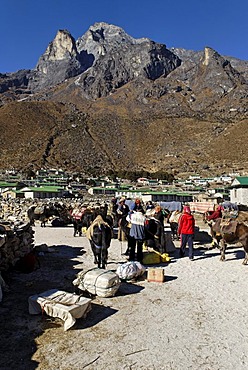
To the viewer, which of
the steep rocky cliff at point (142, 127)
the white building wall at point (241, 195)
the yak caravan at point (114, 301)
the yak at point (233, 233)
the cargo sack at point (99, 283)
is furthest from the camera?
the steep rocky cliff at point (142, 127)

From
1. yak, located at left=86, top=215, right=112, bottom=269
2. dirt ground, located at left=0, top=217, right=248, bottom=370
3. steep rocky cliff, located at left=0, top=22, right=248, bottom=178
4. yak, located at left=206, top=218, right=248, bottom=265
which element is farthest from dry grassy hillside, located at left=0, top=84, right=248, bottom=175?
dirt ground, located at left=0, top=217, right=248, bottom=370

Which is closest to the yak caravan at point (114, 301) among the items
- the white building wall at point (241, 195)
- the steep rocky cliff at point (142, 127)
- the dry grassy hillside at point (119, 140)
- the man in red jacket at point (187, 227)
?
the man in red jacket at point (187, 227)

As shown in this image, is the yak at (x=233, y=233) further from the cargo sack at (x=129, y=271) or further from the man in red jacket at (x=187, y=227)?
the cargo sack at (x=129, y=271)

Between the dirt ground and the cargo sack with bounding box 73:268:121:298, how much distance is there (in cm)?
15

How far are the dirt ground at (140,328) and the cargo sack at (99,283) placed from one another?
0.50 feet

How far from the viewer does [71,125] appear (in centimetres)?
12594

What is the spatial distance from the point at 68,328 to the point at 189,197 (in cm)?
4624

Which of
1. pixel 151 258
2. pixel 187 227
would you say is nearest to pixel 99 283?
pixel 151 258

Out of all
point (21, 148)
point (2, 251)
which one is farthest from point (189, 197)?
point (21, 148)

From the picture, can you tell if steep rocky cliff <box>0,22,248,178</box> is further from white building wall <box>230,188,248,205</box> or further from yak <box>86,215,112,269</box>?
yak <box>86,215,112,269</box>

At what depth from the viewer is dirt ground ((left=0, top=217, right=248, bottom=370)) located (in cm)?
500

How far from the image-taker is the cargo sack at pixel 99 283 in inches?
293

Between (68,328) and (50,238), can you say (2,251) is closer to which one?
(68,328)

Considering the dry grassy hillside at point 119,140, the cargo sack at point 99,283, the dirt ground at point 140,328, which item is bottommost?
the dirt ground at point 140,328
